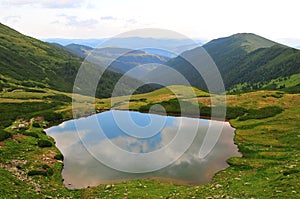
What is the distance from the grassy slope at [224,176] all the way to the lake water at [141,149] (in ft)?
9.43

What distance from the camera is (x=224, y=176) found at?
4516 centimetres

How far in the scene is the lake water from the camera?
47.0 metres

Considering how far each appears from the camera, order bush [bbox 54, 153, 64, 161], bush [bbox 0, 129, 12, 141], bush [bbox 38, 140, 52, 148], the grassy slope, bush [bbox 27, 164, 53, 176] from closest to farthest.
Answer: the grassy slope < bush [bbox 27, 164, 53, 176] < bush [bbox 54, 153, 64, 161] < bush [bbox 0, 129, 12, 141] < bush [bbox 38, 140, 52, 148]

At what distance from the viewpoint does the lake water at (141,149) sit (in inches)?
1852

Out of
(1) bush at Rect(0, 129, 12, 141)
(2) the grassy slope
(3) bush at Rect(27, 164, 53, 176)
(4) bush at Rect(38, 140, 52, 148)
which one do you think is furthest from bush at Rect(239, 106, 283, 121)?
(1) bush at Rect(0, 129, 12, 141)

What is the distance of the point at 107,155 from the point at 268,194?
34.3 metres

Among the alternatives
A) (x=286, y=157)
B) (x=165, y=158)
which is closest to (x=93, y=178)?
(x=165, y=158)

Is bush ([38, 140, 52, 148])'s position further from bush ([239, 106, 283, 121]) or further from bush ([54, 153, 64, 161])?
bush ([239, 106, 283, 121])

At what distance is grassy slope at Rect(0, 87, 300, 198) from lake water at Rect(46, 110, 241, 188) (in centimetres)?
287

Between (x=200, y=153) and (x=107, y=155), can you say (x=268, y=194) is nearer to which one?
(x=200, y=153)

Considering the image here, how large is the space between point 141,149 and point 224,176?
21059 millimetres

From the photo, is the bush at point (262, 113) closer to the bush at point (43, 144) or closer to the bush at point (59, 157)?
the bush at point (59, 157)

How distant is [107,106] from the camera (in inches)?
4702

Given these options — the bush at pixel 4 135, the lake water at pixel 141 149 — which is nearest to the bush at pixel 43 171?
the lake water at pixel 141 149
